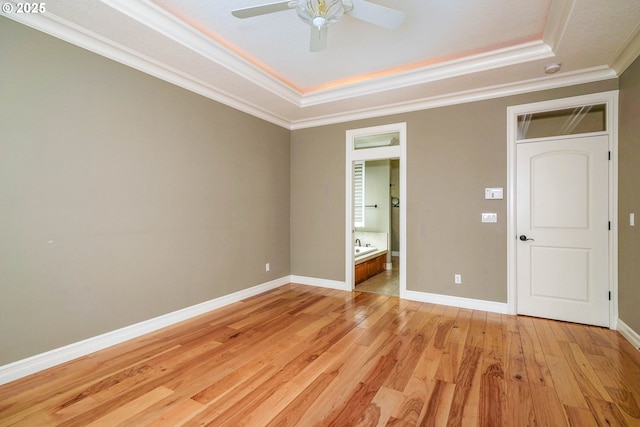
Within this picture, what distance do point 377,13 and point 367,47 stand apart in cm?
111

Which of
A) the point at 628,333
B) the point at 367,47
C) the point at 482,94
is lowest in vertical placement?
the point at 628,333

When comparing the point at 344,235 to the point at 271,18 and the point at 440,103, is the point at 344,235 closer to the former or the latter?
the point at 440,103

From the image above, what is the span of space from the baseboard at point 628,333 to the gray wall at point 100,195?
170 inches

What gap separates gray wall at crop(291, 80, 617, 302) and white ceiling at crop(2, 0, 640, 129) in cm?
21

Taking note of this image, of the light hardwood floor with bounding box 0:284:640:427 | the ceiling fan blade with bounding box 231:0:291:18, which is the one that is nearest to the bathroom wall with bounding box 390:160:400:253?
the light hardwood floor with bounding box 0:284:640:427

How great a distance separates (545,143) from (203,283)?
4.46m

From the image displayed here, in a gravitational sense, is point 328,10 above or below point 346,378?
above

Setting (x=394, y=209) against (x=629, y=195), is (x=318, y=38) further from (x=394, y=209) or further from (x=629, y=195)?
(x=394, y=209)

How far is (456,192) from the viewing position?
3.80 m

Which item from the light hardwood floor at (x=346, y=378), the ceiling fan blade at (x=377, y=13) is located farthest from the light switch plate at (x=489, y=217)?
the ceiling fan blade at (x=377, y=13)

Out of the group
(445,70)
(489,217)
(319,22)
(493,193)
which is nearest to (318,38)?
(319,22)

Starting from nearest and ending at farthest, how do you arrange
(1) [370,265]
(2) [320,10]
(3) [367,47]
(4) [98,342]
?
(2) [320,10], (4) [98,342], (3) [367,47], (1) [370,265]

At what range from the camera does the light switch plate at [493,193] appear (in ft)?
11.6

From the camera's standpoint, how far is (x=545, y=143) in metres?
3.34
